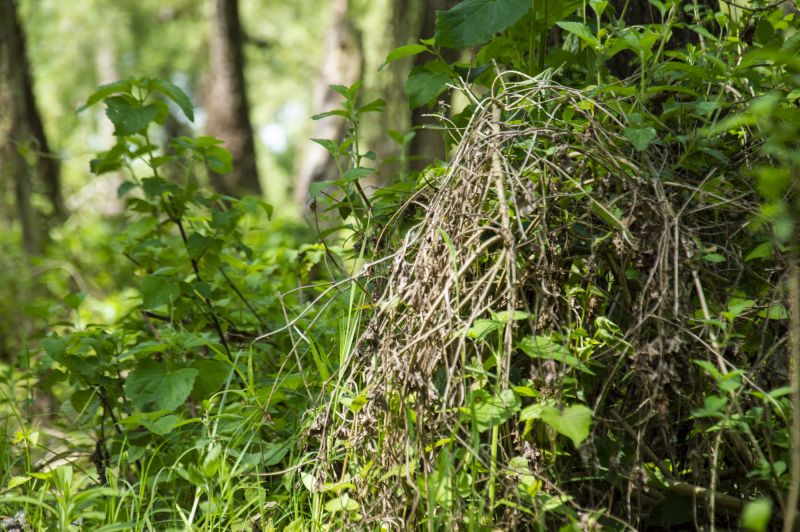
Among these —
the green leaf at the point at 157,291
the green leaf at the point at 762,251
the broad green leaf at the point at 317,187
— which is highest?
the broad green leaf at the point at 317,187

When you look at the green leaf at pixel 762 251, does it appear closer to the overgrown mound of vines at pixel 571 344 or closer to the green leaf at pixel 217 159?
the overgrown mound of vines at pixel 571 344

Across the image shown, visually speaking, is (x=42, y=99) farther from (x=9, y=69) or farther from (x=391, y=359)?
(x=391, y=359)

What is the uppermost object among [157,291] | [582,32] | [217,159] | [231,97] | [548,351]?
[582,32]

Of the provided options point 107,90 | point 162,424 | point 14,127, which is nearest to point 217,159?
point 107,90

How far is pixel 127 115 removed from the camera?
2.59 meters

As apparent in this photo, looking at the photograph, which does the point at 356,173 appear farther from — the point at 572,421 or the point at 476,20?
the point at 572,421

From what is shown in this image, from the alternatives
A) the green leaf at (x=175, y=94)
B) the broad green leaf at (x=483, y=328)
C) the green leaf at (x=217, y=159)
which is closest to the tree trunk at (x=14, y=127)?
the green leaf at (x=217, y=159)

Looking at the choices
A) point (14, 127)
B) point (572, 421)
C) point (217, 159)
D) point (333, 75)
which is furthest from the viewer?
point (333, 75)

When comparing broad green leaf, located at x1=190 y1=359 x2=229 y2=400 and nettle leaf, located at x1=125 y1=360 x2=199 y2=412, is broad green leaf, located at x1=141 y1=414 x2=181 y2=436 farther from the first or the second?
broad green leaf, located at x1=190 y1=359 x2=229 y2=400

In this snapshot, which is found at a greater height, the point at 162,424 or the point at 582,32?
the point at 582,32

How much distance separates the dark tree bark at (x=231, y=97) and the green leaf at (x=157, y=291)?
7.82 meters

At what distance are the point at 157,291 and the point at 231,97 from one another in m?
8.63

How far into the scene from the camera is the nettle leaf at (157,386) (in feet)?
7.46

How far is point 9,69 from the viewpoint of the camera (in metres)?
4.85
